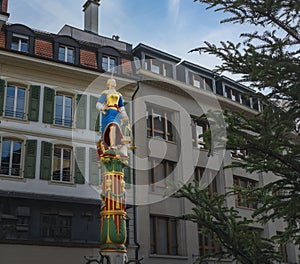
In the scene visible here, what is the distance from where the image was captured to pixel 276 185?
28.7 ft

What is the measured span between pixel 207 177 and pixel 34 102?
36.5 feet

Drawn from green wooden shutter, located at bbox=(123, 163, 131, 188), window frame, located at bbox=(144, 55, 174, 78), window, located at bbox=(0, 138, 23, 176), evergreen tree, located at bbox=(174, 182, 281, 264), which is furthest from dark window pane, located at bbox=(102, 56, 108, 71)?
evergreen tree, located at bbox=(174, 182, 281, 264)

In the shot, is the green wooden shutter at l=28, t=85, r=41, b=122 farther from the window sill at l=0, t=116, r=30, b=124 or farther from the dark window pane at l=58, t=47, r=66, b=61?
the dark window pane at l=58, t=47, r=66, b=61

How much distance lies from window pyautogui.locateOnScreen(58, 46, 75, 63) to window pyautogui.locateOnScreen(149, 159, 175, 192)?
256 inches

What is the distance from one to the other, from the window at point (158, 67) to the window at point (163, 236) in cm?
825

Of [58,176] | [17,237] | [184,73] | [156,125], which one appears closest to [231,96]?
[184,73]

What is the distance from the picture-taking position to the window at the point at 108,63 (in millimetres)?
23328

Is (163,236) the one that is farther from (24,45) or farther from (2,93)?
(24,45)

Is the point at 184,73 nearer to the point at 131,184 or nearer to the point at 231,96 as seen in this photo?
the point at 231,96

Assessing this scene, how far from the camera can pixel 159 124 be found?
82.1ft

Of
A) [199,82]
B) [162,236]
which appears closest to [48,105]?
[162,236]

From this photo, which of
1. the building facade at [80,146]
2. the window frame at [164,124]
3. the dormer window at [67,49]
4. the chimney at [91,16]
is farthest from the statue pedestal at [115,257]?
the chimney at [91,16]

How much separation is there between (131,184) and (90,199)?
8.46 feet

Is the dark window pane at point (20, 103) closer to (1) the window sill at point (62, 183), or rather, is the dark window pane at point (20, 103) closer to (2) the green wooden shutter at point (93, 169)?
(1) the window sill at point (62, 183)
